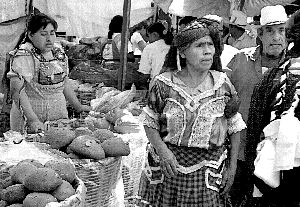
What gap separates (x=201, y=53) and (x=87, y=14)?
19.0 feet

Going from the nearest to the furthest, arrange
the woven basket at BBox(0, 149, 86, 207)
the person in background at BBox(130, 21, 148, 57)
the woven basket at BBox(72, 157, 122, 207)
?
1. the woven basket at BBox(0, 149, 86, 207)
2. the woven basket at BBox(72, 157, 122, 207)
3. the person in background at BBox(130, 21, 148, 57)

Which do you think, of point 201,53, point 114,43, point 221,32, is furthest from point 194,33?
point 114,43

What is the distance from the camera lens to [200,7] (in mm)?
5148

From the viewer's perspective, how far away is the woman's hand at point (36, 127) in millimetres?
3905

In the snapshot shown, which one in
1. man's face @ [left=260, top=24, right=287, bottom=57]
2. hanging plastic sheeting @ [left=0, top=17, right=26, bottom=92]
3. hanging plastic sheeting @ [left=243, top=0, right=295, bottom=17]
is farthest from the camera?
hanging plastic sheeting @ [left=0, top=17, right=26, bottom=92]

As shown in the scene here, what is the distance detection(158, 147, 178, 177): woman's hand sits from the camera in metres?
2.91

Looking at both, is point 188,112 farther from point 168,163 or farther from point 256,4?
point 256,4

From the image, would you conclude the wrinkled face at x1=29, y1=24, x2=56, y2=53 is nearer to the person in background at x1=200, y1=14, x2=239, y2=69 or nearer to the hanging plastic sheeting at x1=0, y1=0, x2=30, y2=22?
the hanging plastic sheeting at x1=0, y1=0, x2=30, y2=22

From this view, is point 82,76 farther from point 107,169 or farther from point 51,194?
point 51,194

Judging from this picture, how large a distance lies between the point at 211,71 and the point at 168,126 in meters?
0.43

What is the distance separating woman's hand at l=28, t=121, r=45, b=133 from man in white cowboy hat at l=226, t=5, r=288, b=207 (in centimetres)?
150

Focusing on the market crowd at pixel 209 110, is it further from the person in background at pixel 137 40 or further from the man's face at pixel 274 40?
the person in background at pixel 137 40

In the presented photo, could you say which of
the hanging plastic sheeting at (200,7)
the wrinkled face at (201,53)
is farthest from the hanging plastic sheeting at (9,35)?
the wrinkled face at (201,53)

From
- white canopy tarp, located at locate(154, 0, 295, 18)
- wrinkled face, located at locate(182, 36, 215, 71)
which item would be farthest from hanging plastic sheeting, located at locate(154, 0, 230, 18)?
wrinkled face, located at locate(182, 36, 215, 71)
